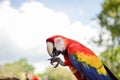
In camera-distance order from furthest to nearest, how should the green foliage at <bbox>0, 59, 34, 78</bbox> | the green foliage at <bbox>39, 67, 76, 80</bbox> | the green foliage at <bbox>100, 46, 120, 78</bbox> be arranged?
the green foliage at <bbox>100, 46, 120, 78</bbox>
the green foliage at <bbox>39, 67, 76, 80</bbox>
the green foliage at <bbox>0, 59, 34, 78</bbox>

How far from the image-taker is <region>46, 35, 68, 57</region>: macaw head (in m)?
5.25

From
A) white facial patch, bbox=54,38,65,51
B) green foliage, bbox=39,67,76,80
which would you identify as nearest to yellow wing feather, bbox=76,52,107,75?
white facial patch, bbox=54,38,65,51

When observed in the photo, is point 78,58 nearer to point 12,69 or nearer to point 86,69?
point 86,69

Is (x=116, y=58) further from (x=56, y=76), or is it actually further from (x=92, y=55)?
(x=92, y=55)

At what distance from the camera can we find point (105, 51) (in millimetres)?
27984

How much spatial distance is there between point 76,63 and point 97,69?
26cm

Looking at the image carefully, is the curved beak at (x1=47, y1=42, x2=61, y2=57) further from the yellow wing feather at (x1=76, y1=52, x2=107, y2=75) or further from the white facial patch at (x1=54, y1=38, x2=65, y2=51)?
the yellow wing feather at (x1=76, y1=52, x2=107, y2=75)

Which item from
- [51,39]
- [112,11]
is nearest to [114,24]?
[112,11]

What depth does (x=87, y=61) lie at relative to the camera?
5312 mm

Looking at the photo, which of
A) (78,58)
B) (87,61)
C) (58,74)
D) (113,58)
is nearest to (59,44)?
(78,58)

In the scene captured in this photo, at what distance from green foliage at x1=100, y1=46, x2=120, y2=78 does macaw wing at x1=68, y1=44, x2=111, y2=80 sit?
2037 centimetres

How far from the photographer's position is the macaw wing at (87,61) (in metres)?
5.22

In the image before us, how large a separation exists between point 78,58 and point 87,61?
→ 0.37 ft

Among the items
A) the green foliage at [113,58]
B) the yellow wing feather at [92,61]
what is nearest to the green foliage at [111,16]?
the green foliage at [113,58]
